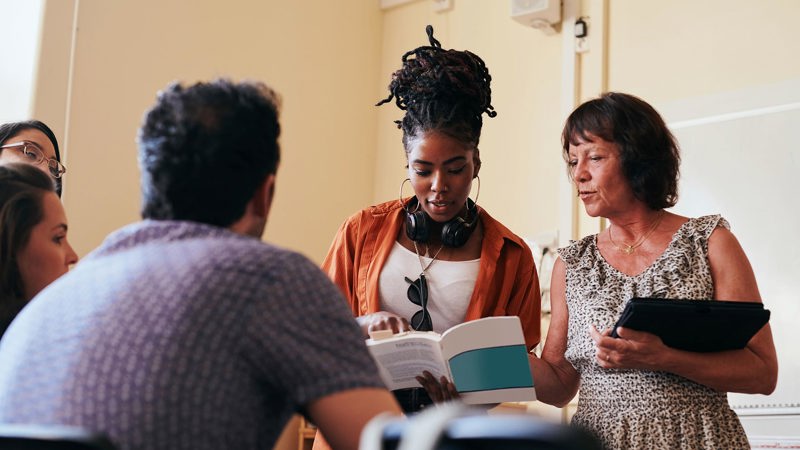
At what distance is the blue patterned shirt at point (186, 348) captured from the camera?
3.35ft

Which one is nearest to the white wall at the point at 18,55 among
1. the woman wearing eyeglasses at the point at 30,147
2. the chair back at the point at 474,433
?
the woman wearing eyeglasses at the point at 30,147

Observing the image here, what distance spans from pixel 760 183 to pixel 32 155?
277 centimetres

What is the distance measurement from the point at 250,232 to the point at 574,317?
1152 mm

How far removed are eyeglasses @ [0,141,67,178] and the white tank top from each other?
41.9 inches

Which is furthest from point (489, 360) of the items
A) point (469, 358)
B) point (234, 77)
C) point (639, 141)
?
point (234, 77)

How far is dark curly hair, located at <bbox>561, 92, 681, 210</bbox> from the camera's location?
7.19ft

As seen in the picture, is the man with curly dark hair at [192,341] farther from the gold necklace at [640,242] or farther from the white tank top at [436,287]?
the gold necklace at [640,242]

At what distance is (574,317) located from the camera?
2.20m

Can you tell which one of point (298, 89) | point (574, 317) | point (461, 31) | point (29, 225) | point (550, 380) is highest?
point (461, 31)

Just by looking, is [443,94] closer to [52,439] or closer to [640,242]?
[640,242]

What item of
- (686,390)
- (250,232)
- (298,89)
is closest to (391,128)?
(298,89)

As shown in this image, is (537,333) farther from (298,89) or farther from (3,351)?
(298,89)

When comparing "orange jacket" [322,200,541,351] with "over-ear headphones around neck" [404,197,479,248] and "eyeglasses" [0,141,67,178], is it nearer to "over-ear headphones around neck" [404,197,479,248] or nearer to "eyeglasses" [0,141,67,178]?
"over-ear headphones around neck" [404,197,479,248]

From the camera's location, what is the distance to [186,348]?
1033 millimetres
